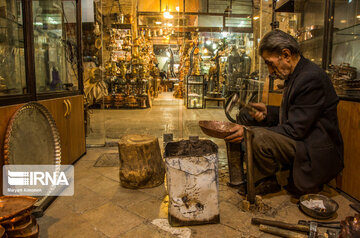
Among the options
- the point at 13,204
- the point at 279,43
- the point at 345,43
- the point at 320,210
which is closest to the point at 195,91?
the point at 345,43

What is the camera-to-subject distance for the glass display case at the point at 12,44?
232cm

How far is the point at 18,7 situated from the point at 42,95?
885 millimetres

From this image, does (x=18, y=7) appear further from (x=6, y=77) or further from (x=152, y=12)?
(x=152, y=12)

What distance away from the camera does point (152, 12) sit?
10.4 metres

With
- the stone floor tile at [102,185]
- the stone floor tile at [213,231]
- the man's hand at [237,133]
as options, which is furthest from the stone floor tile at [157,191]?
the man's hand at [237,133]

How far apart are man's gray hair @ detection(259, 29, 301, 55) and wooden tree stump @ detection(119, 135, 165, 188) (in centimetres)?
156

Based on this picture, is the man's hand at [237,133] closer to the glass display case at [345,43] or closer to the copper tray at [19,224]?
the glass display case at [345,43]

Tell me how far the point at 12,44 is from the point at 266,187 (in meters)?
2.98

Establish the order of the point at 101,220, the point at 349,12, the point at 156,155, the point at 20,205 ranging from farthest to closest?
the point at 349,12
the point at 156,155
the point at 101,220
the point at 20,205

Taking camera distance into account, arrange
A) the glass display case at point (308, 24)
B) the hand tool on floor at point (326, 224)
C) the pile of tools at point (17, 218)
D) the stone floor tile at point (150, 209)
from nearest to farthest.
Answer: the pile of tools at point (17, 218), the hand tool on floor at point (326, 224), the stone floor tile at point (150, 209), the glass display case at point (308, 24)

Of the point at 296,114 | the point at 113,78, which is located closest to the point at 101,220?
the point at 296,114

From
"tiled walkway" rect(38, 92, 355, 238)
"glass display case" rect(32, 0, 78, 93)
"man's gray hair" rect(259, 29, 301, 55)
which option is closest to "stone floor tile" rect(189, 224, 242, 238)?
"tiled walkway" rect(38, 92, 355, 238)

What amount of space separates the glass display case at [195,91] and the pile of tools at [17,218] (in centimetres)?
852

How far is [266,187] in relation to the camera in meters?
2.47
